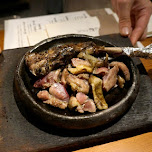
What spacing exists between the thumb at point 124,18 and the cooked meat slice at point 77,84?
1128 mm

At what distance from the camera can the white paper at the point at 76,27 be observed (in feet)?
9.81

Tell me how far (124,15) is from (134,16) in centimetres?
63

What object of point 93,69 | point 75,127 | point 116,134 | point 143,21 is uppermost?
point 143,21

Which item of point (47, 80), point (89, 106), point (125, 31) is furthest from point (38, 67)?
point (125, 31)

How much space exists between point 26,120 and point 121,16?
1.81 meters

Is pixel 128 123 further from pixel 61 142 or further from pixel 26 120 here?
pixel 26 120

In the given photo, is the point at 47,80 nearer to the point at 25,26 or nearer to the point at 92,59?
the point at 92,59

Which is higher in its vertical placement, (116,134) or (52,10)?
(52,10)

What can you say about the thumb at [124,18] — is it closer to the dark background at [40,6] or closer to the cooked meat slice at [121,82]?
the cooked meat slice at [121,82]

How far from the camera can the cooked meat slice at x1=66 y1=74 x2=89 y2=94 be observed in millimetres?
1674

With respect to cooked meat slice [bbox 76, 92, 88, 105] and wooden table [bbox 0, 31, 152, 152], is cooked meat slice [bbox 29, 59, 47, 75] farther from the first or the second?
wooden table [bbox 0, 31, 152, 152]

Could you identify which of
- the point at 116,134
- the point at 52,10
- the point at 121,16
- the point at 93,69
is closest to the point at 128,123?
the point at 116,134

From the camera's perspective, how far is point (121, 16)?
2439 millimetres

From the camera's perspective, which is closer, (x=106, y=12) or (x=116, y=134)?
(x=116, y=134)
